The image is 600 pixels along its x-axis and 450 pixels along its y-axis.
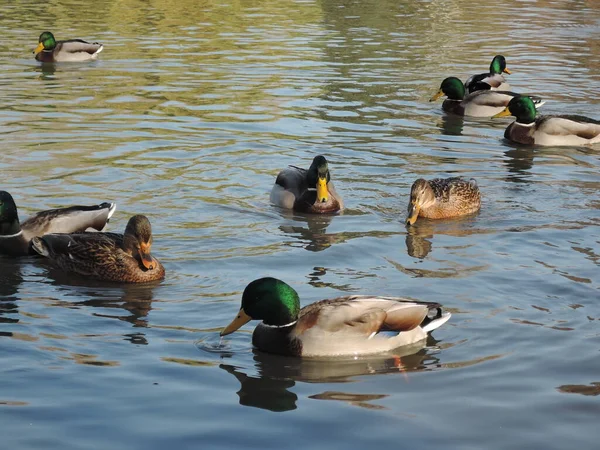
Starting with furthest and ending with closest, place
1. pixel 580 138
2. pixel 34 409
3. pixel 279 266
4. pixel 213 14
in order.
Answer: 1. pixel 213 14
2. pixel 580 138
3. pixel 279 266
4. pixel 34 409

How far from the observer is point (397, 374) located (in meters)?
7.73

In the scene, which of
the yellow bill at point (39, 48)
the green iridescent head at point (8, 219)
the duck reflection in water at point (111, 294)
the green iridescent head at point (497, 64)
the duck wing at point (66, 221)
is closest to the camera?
the duck reflection in water at point (111, 294)

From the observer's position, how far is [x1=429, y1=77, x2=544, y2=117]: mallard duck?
730 inches

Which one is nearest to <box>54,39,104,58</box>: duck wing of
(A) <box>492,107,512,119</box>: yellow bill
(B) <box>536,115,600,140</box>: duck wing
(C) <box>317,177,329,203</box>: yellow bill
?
(A) <box>492,107,512,119</box>: yellow bill

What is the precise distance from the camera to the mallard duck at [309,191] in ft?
39.5

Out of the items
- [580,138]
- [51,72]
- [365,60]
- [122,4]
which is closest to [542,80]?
[365,60]

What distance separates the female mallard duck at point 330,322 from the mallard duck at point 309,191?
4.00 m

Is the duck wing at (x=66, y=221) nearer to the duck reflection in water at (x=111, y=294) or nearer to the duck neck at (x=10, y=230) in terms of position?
the duck neck at (x=10, y=230)

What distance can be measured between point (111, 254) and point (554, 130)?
835cm

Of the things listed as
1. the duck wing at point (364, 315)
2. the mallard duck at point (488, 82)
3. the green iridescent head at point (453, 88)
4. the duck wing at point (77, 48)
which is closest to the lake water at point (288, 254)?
the duck wing at point (364, 315)

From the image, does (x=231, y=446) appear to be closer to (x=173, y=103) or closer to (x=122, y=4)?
(x=173, y=103)

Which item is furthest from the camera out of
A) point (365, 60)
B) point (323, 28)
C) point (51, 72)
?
point (323, 28)

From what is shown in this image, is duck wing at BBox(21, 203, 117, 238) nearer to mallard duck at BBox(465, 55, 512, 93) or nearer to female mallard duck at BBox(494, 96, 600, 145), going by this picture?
female mallard duck at BBox(494, 96, 600, 145)

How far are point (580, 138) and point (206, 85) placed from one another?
6640 millimetres
